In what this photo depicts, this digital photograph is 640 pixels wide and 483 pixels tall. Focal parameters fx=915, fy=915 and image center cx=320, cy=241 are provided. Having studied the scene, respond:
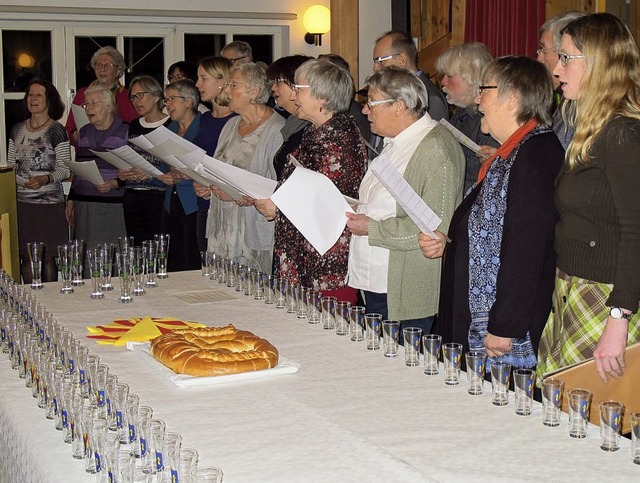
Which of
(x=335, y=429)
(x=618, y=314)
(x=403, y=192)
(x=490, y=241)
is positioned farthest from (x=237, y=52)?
(x=335, y=429)

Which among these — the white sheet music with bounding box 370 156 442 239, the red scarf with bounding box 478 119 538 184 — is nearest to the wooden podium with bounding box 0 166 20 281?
the white sheet music with bounding box 370 156 442 239

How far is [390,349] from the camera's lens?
2.46 meters

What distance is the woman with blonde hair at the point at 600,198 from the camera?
7.71ft

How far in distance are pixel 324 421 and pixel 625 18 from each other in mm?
4143

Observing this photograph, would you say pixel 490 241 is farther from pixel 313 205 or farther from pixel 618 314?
pixel 313 205

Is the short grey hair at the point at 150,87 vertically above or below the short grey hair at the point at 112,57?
below

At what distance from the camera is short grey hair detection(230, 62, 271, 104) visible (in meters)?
4.54

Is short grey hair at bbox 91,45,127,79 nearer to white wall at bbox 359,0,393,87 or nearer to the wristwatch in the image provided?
white wall at bbox 359,0,393,87

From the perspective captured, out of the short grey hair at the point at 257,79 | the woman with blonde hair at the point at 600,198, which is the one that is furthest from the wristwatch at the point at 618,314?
the short grey hair at the point at 257,79

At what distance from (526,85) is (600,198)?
0.48m

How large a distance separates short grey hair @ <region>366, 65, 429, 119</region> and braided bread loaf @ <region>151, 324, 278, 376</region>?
1.28 metres

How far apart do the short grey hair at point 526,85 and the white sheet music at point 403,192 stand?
0.39 m

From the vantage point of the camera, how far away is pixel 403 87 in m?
3.39

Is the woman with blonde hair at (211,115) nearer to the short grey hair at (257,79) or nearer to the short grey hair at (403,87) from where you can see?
the short grey hair at (257,79)
